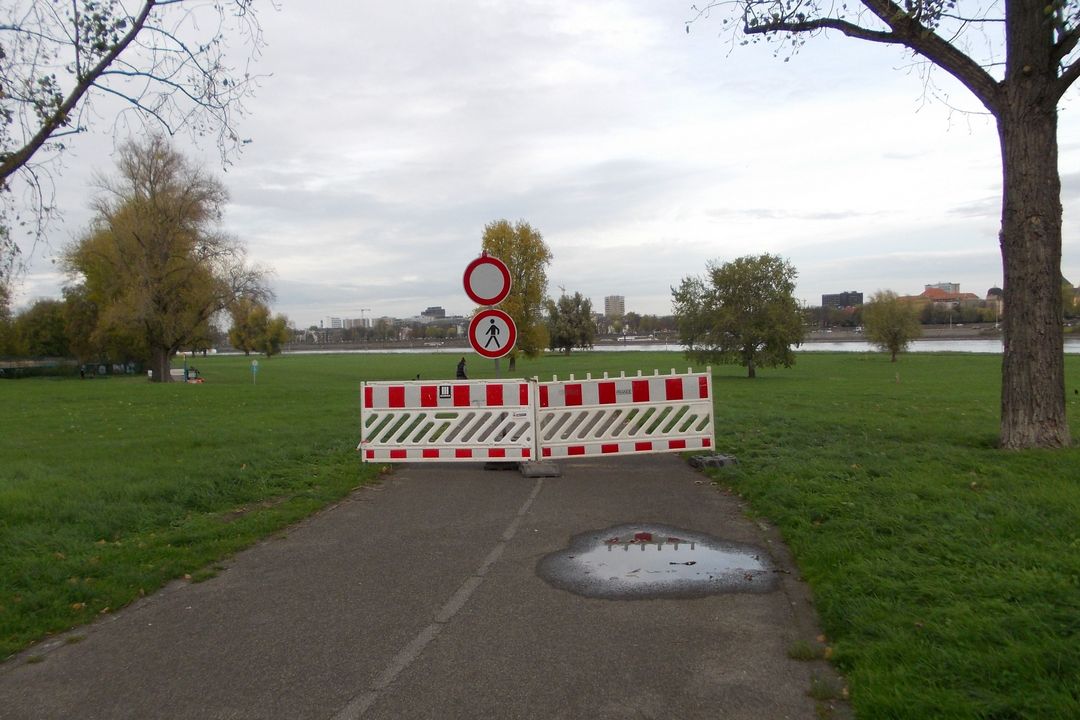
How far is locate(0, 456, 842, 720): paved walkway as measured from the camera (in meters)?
3.58

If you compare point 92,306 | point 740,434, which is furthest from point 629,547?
point 92,306

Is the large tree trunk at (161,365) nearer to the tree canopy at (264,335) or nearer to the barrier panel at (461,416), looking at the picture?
the barrier panel at (461,416)

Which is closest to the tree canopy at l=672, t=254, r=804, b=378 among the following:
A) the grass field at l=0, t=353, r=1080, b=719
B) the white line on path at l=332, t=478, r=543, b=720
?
the grass field at l=0, t=353, r=1080, b=719

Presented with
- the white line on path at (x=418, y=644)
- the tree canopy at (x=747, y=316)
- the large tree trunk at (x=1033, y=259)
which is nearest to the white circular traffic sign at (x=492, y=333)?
the white line on path at (x=418, y=644)

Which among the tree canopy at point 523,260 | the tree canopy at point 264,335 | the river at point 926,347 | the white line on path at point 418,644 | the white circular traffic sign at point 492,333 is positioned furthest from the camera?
the tree canopy at point 264,335

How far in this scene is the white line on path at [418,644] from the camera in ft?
11.6

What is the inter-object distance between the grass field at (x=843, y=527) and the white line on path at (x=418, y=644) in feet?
7.11

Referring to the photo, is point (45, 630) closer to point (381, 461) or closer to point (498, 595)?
point (498, 595)

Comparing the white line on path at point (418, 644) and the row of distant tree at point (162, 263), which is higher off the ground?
the row of distant tree at point (162, 263)

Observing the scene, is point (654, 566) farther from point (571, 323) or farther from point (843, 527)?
point (571, 323)

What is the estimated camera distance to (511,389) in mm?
10086

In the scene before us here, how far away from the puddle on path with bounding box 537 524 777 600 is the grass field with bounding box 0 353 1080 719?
482 mm

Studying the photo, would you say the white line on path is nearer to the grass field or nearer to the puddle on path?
the puddle on path

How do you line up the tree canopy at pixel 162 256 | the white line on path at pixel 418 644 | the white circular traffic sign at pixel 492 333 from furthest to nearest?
the tree canopy at pixel 162 256 → the white circular traffic sign at pixel 492 333 → the white line on path at pixel 418 644
